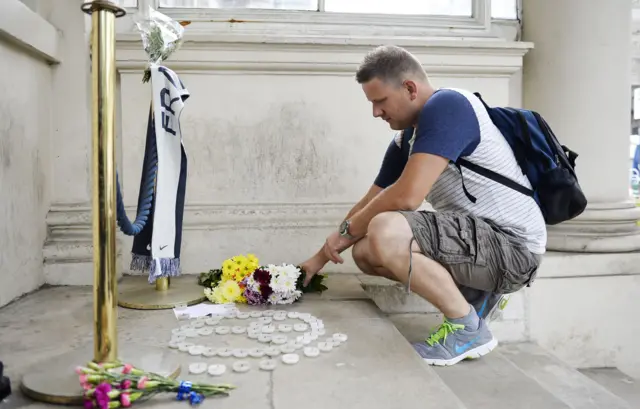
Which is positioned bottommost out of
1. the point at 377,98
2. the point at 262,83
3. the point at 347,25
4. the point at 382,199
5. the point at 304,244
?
the point at 304,244

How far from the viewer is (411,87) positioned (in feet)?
7.36

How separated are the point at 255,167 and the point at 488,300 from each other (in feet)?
5.01

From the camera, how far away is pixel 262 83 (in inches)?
127

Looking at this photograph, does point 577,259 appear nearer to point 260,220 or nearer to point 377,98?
point 377,98

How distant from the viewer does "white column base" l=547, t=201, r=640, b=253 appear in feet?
9.74

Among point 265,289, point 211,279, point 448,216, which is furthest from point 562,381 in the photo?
point 211,279

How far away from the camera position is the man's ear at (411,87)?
2236mm

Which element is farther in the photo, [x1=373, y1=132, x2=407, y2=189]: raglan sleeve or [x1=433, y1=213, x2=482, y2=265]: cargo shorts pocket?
[x1=373, y1=132, x2=407, y2=189]: raglan sleeve

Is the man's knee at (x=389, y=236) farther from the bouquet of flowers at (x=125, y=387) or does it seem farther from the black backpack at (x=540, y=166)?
the bouquet of flowers at (x=125, y=387)

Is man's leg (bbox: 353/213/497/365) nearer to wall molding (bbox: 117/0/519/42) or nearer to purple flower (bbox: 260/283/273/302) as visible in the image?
purple flower (bbox: 260/283/273/302)

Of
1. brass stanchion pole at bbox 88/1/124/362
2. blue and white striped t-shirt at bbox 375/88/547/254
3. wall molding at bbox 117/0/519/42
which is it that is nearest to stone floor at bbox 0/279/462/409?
brass stanchion pole at bbox 88/1/124/362

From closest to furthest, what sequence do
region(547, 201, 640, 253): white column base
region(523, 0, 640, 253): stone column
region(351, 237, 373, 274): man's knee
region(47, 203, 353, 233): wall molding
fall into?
region(351, 237, 373, 274): man's knee, region(547, 201, 640, 253): white column base, region(523, 0, 640, 253): stone column, region(47, 203, 353, 233): wall molding

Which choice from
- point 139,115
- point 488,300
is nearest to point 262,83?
point 139,115

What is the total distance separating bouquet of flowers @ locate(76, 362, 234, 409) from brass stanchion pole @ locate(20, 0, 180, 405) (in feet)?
0.20
